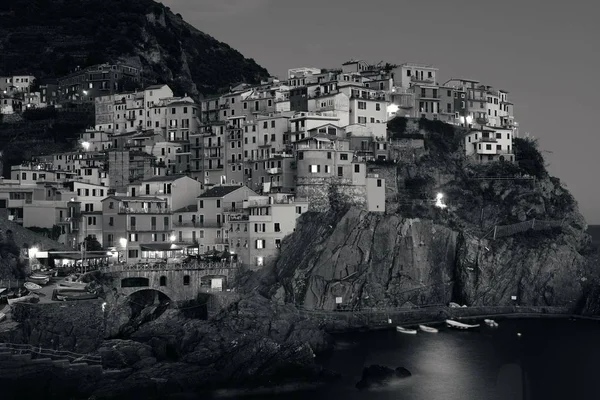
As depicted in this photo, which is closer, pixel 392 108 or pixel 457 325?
pixel 457 325

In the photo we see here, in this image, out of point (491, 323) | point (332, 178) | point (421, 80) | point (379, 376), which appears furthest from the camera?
point (421, 80)

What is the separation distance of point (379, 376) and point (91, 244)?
1161 inches

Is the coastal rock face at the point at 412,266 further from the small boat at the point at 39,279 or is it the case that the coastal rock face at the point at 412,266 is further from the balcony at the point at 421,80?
the balcony at the point at 421,80

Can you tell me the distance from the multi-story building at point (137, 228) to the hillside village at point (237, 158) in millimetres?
104

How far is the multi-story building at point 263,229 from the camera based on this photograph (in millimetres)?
70775

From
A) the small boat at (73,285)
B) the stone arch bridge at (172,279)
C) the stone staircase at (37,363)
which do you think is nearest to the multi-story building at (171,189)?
the stone arch bridge at (172,279)

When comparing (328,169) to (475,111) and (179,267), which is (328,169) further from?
(475,111)

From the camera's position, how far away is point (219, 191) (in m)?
75.2

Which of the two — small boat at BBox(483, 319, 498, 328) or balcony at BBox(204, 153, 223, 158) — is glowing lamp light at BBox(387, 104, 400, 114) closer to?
balcony at BBox(204, 153, 223, 158)

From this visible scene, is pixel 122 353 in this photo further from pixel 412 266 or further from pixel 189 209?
pixel 412 266

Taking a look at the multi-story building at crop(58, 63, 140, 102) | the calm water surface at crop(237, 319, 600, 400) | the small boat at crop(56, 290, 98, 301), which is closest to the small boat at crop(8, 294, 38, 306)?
the small boat at crop(56, 290, 98, 301)

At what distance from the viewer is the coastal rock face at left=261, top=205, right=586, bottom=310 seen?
67625 mm

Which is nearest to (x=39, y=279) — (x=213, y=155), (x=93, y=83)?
(x=213, y=155)

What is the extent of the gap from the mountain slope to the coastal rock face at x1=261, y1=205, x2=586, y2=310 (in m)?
57.6
